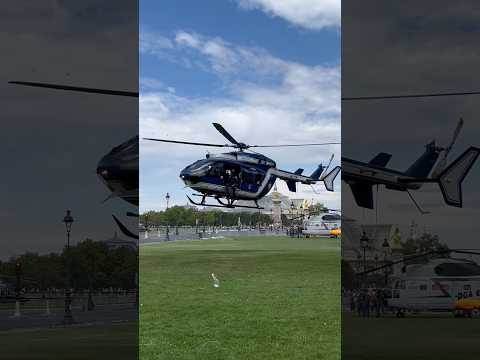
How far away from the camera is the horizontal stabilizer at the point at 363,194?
484cm

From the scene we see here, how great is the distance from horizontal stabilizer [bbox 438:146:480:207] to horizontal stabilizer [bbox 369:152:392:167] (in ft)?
1.40

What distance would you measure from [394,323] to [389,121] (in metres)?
1.62

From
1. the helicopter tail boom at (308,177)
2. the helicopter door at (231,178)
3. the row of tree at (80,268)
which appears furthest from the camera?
the helicopter tail boom at (308,177)

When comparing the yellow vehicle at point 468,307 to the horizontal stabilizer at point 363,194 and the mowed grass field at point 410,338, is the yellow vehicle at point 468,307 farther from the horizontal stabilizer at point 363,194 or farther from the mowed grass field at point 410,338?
the horizontal stabilizer at point 363,194

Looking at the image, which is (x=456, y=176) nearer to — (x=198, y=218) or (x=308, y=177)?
(x=308, y=177)

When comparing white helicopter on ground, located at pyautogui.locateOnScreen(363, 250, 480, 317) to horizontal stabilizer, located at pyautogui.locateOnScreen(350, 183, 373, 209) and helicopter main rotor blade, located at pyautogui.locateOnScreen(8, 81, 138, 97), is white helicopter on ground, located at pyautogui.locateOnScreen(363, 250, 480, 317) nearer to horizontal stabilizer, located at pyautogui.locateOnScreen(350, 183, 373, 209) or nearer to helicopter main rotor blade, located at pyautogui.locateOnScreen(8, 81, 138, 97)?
horizontal stabilizer, located at pyautogui.locateOnScreen(350, 183, 373, 209)

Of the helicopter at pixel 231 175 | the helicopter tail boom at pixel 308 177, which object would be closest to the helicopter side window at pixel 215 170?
the helicopter at pixel 231 175

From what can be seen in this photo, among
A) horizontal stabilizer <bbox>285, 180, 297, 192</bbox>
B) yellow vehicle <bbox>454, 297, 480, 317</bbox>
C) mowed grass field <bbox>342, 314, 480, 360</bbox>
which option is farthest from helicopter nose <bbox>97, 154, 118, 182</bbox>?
horizontal stabilizer <bbox>285, 180, 297, 192</bbox>

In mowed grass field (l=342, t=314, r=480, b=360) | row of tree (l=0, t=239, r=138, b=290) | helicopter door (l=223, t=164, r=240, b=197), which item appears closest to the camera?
row of tree (l=0, t=239, r=138, b=290)

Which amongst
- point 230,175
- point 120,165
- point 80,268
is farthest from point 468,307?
point 230,175

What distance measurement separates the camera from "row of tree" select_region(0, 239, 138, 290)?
456cm

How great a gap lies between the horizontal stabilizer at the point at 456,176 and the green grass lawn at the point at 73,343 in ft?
8.55

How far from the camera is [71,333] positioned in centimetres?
470

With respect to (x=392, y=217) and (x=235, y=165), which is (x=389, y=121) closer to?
(x=392, y=217)
